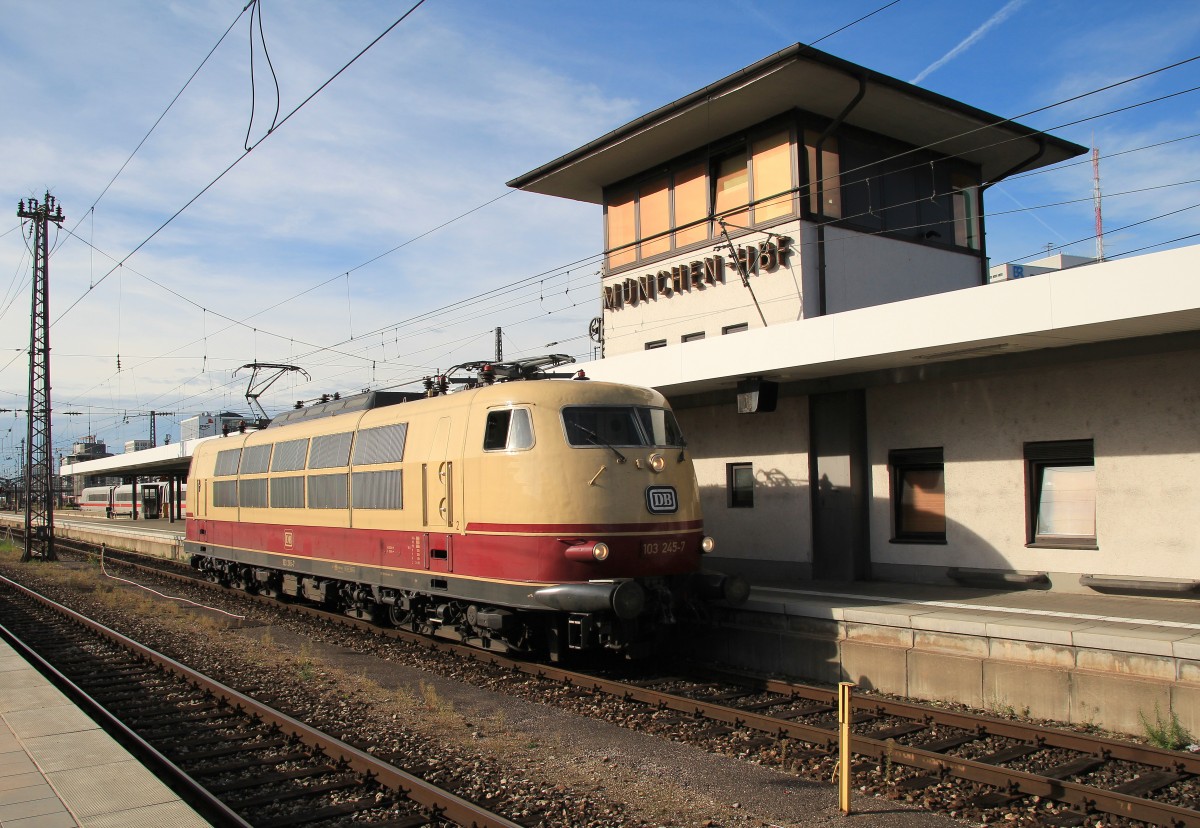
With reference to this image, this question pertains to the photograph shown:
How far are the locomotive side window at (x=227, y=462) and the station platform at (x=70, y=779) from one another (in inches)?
444

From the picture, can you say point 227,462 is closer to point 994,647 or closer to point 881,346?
point 881,346

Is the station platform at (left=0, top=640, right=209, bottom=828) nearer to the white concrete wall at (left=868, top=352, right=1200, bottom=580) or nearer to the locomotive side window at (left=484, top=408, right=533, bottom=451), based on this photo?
the locomotive side window at (left=484, top=408, right=533, bottom=451)

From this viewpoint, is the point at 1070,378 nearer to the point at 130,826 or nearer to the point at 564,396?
the point at 564,396

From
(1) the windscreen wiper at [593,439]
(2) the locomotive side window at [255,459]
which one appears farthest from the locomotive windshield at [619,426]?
(2) the locomotive side window at [255,459]

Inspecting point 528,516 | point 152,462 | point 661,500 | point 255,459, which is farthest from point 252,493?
point 152,462

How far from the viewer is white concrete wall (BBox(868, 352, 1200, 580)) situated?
11.4 m

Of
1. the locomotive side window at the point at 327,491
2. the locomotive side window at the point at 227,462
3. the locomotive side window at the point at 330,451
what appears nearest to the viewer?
the locomotive side window at the point at 327,491

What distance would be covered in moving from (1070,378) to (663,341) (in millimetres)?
8917

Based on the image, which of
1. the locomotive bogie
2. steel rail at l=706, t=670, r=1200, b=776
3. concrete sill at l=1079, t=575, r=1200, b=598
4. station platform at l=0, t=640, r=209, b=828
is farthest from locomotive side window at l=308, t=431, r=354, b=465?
concrete sill at l=1079, t=575, r=1200, b=598

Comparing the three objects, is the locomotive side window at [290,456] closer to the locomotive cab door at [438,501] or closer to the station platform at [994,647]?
the locomotive cab door at [438,501]

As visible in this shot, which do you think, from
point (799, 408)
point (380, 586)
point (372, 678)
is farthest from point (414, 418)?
point (799, 408)

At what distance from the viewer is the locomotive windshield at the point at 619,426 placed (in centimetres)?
1116

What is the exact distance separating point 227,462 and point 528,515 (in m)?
12.4

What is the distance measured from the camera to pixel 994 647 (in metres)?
9.69
